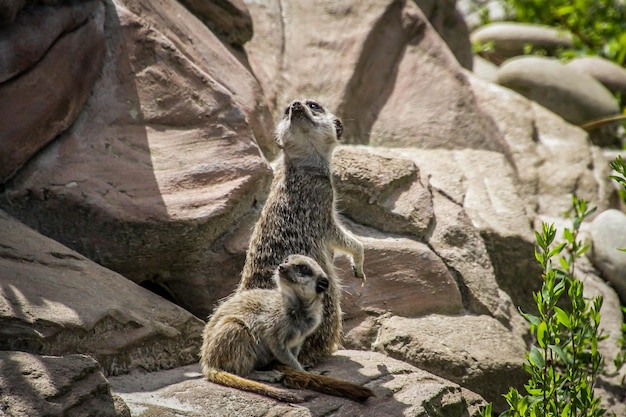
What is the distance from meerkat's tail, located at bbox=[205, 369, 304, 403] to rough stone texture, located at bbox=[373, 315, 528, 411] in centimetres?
124

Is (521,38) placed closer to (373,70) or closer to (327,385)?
(373,70)

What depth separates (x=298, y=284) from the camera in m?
4.24

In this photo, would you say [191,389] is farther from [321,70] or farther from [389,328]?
[321,70]

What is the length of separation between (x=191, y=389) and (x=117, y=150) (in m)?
1.69

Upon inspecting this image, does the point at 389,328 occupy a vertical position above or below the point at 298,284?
below

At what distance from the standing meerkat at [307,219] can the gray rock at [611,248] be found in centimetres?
269

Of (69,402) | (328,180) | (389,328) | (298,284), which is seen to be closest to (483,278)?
(389,328)

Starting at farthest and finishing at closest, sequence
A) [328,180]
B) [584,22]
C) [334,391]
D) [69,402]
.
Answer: [584,22] < [328,180] < [334,391] < [69,402]

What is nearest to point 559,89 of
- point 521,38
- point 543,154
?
point 543,154

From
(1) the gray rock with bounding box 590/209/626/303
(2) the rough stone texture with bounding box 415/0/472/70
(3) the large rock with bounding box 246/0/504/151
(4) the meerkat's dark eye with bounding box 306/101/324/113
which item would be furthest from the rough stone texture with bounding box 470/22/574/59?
(4) the meerkat's dark eye with bounding box 306/101/324/113

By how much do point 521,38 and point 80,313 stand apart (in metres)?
8.06

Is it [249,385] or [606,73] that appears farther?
[606,73]

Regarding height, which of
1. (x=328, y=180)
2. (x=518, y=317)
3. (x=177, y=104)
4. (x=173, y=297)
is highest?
(x=177, y=104)

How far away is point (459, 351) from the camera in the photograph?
514cm
